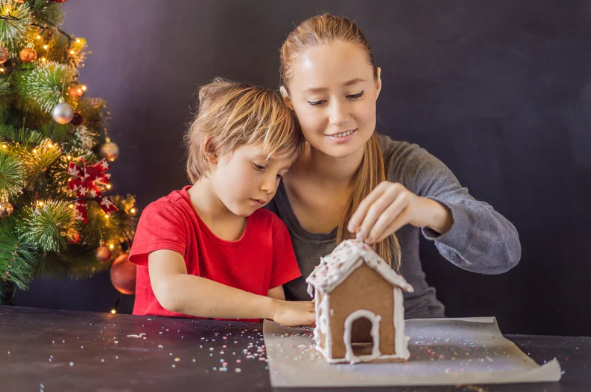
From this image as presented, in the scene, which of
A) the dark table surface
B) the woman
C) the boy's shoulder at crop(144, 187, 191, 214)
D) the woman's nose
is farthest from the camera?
the boy's shoulder at crop(144, 187, 191, 214)

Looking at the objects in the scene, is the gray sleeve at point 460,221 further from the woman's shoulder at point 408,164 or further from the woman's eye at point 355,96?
the woman's eye at point 355,96

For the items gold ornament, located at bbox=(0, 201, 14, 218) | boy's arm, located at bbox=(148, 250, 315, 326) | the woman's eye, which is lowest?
boy's arm, located at bbox=(148, 250, 315, 326)

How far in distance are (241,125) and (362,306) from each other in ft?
1.99

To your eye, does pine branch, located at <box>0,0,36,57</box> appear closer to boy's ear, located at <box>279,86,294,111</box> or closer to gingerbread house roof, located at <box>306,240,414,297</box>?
boy's ear, located at <box>279,86,294,111</box>

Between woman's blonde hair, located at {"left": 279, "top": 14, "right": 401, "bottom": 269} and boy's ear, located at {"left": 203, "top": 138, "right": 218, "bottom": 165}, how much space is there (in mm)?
248

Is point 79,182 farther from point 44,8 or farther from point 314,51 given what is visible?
point 314,51

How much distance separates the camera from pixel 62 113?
5.59 ft

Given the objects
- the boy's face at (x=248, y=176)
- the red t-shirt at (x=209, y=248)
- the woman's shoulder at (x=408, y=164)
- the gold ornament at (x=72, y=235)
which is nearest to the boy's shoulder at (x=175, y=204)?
the red t-shirt at (x=209, y=248)

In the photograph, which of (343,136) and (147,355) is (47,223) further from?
(343,136)

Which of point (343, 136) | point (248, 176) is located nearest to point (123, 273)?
point (248, 176)

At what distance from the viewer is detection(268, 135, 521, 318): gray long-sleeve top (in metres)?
1.29

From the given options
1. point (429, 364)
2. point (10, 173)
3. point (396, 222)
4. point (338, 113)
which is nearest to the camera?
point (429, 364)

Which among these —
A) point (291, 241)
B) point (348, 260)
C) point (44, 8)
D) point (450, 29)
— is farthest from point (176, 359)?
point (450, 29)

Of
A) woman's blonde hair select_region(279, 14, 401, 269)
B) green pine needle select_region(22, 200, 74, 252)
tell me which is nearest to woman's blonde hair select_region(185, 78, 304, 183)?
woman's blonde hair select_region(279, 14, 401, 269)
